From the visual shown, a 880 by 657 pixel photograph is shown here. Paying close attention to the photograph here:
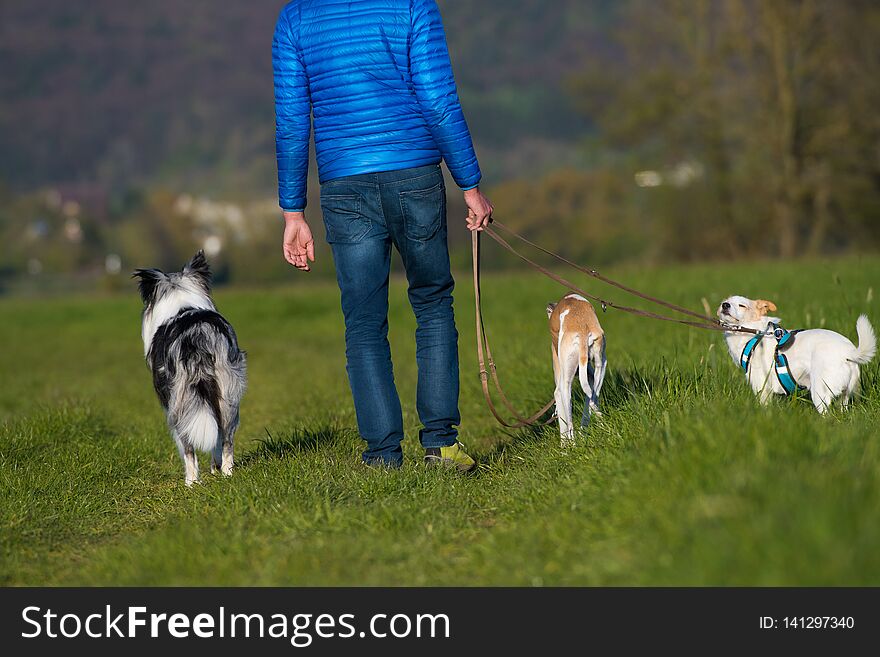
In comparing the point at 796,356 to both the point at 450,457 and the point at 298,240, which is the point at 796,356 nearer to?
the point at 450,457

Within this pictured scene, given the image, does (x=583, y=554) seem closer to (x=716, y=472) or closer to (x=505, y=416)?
(x=716, y=472)

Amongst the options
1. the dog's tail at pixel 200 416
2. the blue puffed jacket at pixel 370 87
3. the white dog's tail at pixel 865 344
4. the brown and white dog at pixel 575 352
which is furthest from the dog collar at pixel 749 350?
the dog's tail at pixel 200 416

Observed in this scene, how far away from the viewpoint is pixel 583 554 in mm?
3859

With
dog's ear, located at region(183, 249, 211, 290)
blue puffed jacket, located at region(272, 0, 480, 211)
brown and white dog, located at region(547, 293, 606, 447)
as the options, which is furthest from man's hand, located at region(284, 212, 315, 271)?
brown and white dog, located at region(547, 293, 606, 447)

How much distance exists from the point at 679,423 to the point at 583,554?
1.10 metres

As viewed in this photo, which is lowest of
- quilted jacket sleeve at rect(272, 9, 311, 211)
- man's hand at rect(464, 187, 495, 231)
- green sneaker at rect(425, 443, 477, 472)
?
green sneaker at rect(425, 443, 477, 472)

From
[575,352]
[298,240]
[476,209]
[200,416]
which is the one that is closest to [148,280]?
[200,416]

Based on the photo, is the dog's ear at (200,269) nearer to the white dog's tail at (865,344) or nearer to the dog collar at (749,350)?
the dog collar at (749,350)

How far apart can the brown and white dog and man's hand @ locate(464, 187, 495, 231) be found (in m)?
0.87

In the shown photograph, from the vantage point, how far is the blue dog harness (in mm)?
5930

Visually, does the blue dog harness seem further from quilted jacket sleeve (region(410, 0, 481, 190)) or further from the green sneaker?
quilted jacket sleeve (region(410, 0, 481, 190))

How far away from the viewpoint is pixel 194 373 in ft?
19.4

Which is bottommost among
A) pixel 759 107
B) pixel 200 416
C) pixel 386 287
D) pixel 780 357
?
pixel 200 416

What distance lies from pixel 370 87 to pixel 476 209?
906 mm
